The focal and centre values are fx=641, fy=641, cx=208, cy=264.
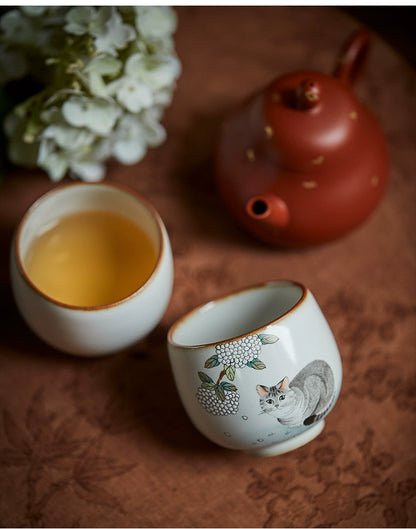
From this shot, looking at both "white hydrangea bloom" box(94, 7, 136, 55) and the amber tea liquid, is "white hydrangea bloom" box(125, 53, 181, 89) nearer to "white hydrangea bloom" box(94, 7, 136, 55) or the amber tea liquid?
"white hydrangea bloom" box(94, 7, 136, 55)

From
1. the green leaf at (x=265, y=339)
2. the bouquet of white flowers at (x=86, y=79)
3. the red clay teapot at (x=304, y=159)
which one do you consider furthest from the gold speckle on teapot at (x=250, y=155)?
the green leaf at (x=265, y=339)

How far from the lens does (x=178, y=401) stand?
70 cm

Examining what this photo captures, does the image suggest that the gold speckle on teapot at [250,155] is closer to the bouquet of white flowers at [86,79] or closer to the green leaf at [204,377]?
the bouquet of white flowers at [86,79]

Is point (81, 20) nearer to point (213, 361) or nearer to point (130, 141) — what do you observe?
point (130, 141)

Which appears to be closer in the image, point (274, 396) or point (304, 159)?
point (274, 396)

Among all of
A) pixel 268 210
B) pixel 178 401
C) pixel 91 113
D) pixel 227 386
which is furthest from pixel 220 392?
pixel 91 113

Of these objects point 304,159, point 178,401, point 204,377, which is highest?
point 304,159

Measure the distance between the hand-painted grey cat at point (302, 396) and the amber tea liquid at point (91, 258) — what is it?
0.67 ft

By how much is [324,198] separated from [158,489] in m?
0.36

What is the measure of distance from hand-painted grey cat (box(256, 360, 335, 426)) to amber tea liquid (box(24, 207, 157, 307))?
8.1 inches

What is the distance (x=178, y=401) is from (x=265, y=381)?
5.7 inches

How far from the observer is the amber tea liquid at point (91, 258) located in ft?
2.37

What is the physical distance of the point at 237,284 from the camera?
77 centimetres

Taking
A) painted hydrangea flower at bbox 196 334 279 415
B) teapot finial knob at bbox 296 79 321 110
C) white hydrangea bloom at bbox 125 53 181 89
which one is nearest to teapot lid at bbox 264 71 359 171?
teapot finial knob at bbox 296 79 321 110
